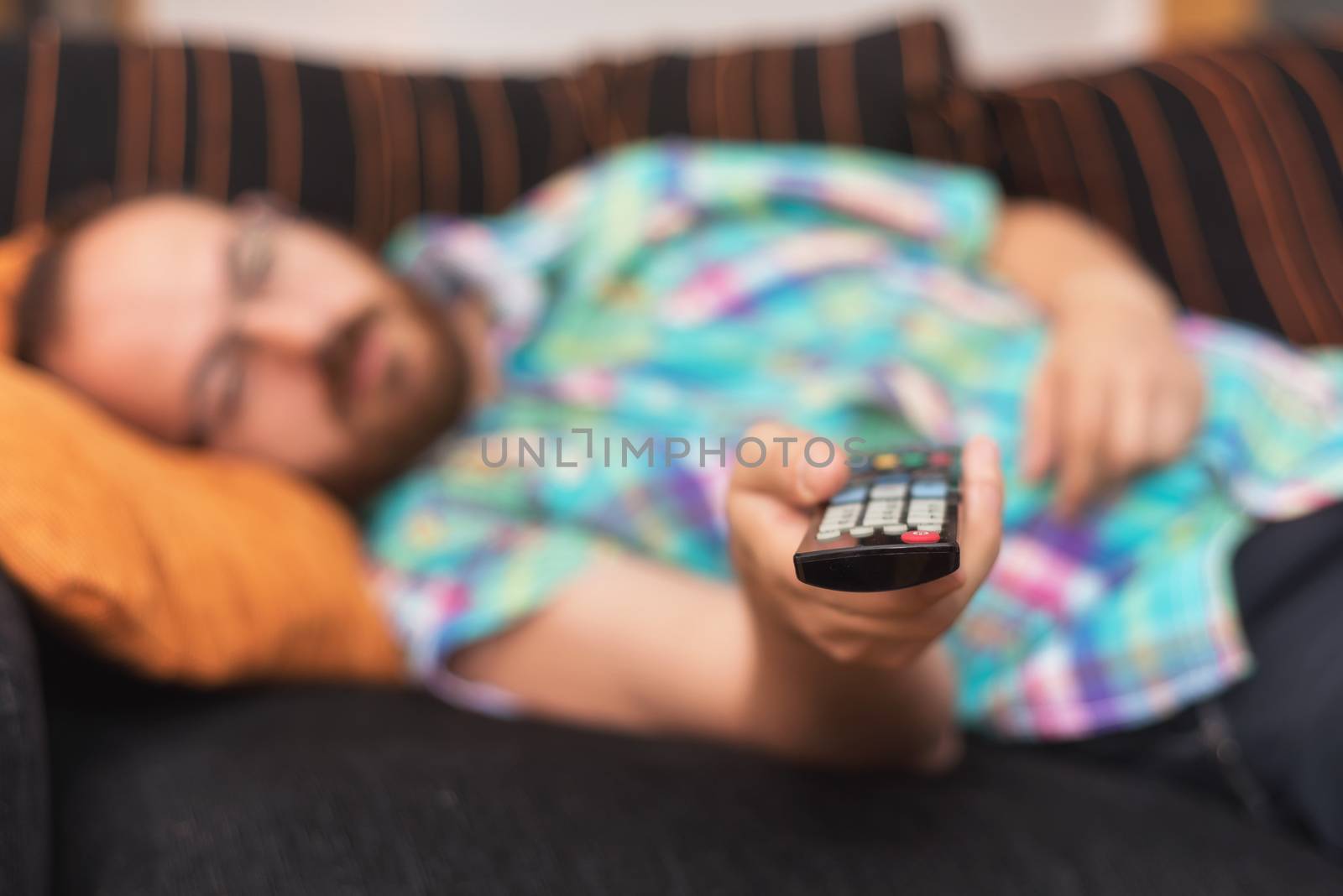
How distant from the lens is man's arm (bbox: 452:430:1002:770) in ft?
1.13

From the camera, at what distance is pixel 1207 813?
1.76 ft

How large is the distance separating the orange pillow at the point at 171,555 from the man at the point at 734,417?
5 centimetres

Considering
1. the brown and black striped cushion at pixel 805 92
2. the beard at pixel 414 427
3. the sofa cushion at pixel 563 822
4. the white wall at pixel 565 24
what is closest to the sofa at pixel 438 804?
the sofa cushion at pixel 563 822

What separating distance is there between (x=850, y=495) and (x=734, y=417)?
381 mm

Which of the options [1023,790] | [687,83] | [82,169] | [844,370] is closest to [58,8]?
[82,169]

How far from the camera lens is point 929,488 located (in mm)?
351

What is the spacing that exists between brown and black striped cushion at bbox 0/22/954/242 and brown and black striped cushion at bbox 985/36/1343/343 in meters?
0.16

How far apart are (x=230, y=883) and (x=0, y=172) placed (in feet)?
2.43

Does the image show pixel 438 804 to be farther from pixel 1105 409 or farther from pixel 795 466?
pixel 1105 409

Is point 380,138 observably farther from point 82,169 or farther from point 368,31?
point 368,31

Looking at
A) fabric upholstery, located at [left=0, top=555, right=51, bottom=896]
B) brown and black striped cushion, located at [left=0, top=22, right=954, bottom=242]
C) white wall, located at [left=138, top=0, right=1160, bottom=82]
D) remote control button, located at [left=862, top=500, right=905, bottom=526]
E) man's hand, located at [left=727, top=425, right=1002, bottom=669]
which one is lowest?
fabric upholstery, located at [left=0, top=555, right=51, bottom=896]

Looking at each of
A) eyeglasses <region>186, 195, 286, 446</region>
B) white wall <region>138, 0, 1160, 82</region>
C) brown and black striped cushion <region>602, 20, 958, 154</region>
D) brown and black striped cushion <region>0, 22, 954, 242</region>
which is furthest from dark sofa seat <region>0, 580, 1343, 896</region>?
white wall <region>138, 0, 1160, 82</region>

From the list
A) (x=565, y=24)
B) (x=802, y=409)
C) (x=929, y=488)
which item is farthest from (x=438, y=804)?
(x=565, y=24)

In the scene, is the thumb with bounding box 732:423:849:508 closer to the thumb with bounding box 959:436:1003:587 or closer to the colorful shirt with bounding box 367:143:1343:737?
the thumb with bounding box 959:436:1003:587
